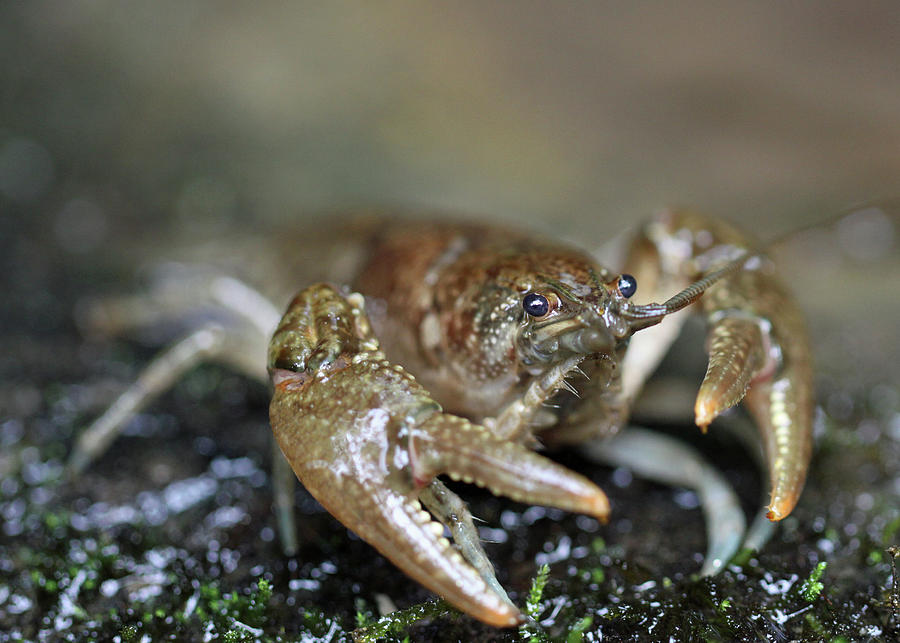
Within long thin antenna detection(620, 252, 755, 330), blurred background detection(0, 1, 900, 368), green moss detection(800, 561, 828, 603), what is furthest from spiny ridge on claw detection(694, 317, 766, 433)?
blurred background detection(0, 1, 900, 368)

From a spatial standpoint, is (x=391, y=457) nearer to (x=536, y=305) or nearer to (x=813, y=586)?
(x=536, y=305)

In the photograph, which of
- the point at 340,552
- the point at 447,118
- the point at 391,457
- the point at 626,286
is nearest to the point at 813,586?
the point at 626,286

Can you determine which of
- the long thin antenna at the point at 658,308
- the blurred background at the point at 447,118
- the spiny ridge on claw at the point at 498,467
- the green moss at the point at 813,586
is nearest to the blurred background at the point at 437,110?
the blurred background at the point at 447,118

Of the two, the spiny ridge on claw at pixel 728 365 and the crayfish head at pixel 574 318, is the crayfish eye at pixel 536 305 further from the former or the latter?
the spiny ridge on claw at pixel 728 365

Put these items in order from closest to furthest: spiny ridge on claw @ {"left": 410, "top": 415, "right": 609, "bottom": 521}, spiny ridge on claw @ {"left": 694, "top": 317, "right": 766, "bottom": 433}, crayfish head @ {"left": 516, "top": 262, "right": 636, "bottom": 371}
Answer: spiny ridge on claw @ {"left": 410, "top": 415, "right": 609, "bottom": 521}, spiny ridge on claw @ {"left": 694, "top": 317, "right": 766, "bottom": 433}, crayfish head @ {"left": 516, "top": 262, "right": 636, "bottom": 371}

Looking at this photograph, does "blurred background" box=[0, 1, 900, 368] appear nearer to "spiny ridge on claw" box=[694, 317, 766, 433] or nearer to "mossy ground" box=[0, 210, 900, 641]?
"mossy ground" box=[0, 210, 900, 641]

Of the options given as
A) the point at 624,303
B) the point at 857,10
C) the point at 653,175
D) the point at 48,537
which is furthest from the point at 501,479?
the point at 857,10
